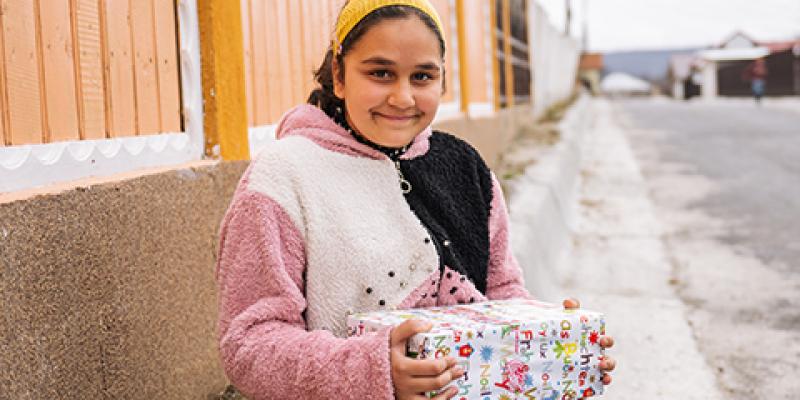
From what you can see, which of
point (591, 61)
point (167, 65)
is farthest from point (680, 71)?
point (167, 65)

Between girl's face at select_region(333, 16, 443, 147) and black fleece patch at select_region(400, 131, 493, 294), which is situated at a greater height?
girl's face at select_region(333, 16, 443, 147)

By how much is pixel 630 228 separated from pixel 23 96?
264 inches

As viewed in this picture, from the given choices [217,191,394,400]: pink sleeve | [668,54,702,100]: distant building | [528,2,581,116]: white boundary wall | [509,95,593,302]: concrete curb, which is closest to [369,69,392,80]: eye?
[217,191,394,400]: pink sleeve

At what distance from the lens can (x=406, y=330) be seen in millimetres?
1766

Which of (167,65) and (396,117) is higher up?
(167,65)

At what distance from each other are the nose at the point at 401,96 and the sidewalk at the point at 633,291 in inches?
91.3

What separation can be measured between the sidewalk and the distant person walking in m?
28.8

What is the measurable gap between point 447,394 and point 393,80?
68 centimetres

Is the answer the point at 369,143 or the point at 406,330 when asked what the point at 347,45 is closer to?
the point at 369,143

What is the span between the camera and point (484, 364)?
73.0 inches

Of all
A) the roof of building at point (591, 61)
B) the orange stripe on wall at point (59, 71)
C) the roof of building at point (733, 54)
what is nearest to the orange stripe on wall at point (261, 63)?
the orange stripe on wall at point (59, 71)

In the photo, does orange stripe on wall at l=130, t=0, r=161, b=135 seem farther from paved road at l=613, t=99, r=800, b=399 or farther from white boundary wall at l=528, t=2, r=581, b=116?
white boundary wall at l=528, t=2, r=581, b=116

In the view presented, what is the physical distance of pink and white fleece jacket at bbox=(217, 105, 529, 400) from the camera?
6.22ft

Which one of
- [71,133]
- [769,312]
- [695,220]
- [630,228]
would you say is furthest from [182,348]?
[695,220]
